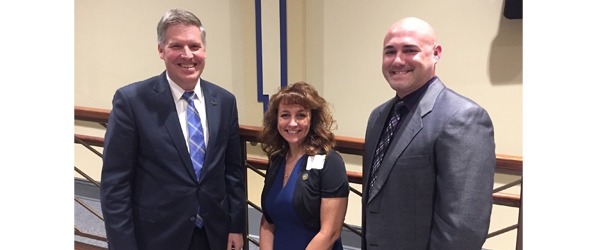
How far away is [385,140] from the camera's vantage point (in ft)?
5.19

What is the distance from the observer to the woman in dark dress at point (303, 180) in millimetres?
1823

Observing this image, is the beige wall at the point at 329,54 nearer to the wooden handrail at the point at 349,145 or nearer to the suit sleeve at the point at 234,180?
the wooden handrail at the point at 349,145

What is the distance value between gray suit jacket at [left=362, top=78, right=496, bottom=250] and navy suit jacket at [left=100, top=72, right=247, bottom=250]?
0.60m

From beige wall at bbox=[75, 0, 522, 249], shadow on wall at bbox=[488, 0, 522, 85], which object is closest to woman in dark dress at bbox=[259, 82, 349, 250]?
beige wall at bbox=[75, 0, 522, 249]

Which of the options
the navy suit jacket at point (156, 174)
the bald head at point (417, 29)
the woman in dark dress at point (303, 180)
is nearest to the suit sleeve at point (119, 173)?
the navy suit jacket at point (156, 174)

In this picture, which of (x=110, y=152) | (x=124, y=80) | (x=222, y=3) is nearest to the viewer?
(x=110, y=152)

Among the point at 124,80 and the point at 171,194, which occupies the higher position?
the point at 124,80

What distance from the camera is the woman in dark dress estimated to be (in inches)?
71.8

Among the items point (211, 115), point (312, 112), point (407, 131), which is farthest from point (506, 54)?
point (211, 115)
